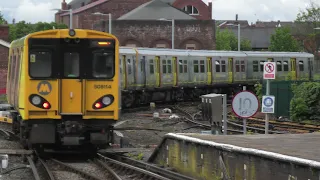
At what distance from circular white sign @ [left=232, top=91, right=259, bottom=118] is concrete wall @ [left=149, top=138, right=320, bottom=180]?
138cm

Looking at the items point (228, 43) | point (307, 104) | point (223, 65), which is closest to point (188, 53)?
point (223, 65)

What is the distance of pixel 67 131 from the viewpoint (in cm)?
1534

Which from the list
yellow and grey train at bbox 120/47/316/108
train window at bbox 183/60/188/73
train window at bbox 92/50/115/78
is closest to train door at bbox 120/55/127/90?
yellow and grey train at bbox 120/47/316/108

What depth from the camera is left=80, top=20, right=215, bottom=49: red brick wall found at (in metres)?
70.9

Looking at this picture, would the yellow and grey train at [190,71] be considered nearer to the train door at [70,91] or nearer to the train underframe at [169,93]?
the train underframe at [169,93]

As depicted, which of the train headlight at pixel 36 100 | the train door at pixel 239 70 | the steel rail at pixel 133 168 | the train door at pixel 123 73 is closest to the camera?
the steel rail at pixel 133 168

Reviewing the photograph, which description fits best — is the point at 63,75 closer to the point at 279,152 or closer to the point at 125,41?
the point at 279,152

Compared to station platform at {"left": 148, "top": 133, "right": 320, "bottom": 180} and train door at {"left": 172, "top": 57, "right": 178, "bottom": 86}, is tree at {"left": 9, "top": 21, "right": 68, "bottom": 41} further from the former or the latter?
station platform at {"left": 148, "top": 133, "right": 320, "bottom": 180}

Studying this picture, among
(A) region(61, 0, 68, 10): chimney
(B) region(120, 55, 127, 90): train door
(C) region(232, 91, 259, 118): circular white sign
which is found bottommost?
(C) region(232, 91, 259, 118): circular white sign

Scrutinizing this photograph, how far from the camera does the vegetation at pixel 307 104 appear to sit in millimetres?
28234

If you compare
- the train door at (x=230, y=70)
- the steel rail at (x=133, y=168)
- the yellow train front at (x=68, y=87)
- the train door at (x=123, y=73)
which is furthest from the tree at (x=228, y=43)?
the steel rail at (x=133, y=168)

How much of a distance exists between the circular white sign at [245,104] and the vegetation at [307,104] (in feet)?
48.4

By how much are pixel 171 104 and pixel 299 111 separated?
410 inches

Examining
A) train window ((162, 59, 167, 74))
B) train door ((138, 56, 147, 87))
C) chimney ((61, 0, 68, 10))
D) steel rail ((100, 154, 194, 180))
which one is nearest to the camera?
steel rail ((100, 154, 194, 180))
